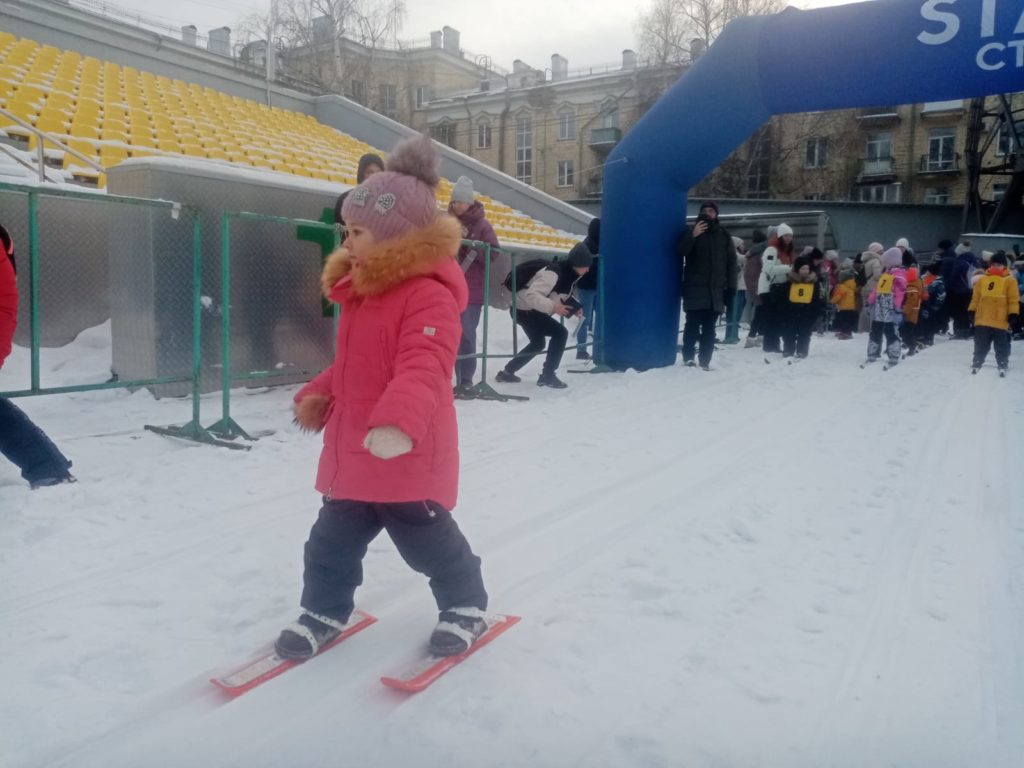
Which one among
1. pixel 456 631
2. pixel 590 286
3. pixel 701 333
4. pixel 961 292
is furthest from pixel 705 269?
pixel 961 292

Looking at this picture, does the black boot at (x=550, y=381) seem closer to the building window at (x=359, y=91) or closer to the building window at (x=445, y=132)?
the building window at (x=359, y=91)

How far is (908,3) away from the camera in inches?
298

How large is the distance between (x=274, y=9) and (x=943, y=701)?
39788 millimetres

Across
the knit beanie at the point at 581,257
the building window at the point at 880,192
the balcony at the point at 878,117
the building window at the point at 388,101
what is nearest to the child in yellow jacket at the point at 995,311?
the knit beanie at the point at 581,257

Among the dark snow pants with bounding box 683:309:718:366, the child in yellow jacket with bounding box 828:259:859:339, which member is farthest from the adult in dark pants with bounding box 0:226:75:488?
the child in yellow jacket with bounding box 828:259:859:339

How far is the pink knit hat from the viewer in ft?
7.85

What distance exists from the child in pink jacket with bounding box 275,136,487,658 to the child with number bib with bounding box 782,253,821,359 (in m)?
9.40

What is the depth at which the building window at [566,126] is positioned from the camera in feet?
150

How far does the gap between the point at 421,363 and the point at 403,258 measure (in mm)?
344

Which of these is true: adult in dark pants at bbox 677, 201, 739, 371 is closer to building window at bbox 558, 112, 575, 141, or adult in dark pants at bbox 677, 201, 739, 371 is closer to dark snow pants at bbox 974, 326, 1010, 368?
dark snow pants at bbox 974, 326, 1010, 368

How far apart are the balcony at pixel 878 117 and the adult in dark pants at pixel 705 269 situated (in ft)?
115

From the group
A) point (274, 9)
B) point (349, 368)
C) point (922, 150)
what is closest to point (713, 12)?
point (922, 150)

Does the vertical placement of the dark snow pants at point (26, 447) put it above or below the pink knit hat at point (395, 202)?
below

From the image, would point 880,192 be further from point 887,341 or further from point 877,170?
point 887,341
